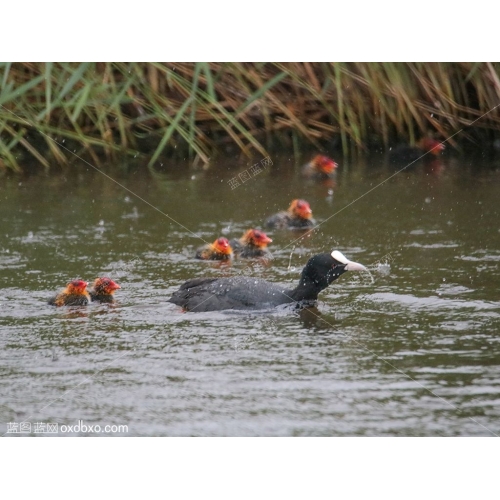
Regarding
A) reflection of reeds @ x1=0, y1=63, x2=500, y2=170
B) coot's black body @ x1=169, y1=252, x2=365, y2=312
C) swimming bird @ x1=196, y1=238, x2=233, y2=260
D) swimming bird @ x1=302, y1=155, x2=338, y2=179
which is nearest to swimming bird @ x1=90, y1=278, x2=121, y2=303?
coot's black body @ x1=169, y1=252, x2=365, y2=312

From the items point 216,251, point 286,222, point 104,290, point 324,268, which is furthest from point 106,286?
point 286,222

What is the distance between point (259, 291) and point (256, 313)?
0.53 feet

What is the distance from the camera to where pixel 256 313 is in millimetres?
8156

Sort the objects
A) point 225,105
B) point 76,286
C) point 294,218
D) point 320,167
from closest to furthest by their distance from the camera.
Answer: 1. point 76,286
2. point 225,105
3. point 320,167
4. point 294,218

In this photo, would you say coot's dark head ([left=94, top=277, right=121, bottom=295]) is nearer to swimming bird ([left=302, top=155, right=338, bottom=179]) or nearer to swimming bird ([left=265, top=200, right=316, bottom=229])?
swimming bird ([left=302, top=155, right=338, bottom=179])

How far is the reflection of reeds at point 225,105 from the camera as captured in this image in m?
8.84

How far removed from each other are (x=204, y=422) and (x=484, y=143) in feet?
13.7

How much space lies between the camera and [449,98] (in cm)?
894

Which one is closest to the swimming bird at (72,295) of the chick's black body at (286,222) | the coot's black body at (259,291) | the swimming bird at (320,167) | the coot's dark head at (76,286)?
the coot's dark head at (76,286)

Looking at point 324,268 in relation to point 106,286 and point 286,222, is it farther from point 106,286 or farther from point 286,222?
point 286,222

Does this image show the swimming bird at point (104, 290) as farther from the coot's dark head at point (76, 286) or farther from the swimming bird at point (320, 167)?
the swimming bird at point (320, 167)

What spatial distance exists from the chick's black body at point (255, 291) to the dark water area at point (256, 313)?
11 centimetres

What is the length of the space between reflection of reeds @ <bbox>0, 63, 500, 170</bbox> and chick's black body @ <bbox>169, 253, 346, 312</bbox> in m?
1.51
